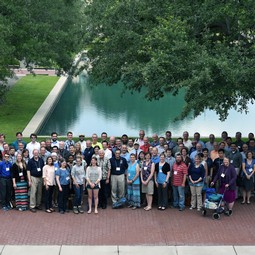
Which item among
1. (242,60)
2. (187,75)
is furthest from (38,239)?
(242,60)

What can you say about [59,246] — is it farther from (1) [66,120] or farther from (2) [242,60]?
(1) [66,120]

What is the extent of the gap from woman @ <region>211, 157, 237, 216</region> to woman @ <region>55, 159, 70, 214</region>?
3.55 m

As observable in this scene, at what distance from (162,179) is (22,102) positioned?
20620mm

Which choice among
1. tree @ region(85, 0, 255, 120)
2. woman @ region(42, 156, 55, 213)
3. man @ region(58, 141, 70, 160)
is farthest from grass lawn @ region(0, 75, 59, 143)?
woman @ region(42, 156, 55, 213)

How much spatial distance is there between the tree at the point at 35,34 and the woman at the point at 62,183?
1135cm

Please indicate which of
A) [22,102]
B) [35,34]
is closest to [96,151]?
[35,34]

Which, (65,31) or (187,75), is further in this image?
(65,31)

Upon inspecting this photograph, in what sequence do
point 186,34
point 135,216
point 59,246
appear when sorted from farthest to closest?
point 186,34
point 135,216
point 59,246

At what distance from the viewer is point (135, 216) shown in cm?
1184

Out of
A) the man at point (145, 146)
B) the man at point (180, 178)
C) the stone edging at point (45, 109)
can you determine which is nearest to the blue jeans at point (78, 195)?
the man at point (180, 178)

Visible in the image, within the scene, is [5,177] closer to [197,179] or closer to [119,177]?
[119,177]

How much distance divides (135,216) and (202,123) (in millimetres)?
18089
